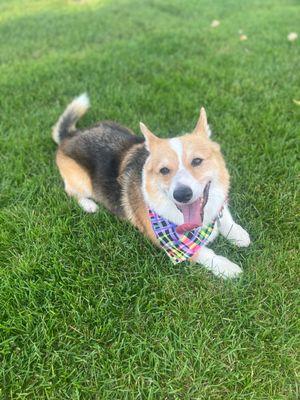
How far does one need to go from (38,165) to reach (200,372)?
253 centimetres

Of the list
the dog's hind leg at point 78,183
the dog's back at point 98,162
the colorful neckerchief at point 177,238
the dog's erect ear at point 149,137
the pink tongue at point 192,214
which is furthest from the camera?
the dog's hind leg at point 78,183

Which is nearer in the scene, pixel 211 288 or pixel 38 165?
pixel 211 288

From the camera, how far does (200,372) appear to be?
6.89 feet

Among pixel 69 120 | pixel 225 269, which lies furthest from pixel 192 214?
pixel 69 120

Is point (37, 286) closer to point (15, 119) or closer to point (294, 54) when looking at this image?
point (15, 119)

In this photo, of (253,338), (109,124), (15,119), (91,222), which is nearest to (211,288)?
(253,338)

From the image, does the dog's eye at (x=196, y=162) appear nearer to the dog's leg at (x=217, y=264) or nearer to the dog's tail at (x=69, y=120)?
the dog's leg at (x=217, y=264)

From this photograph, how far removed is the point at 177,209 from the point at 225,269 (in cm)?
54

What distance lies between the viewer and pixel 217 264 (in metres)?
2.57

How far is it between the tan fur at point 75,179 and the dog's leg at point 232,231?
1.23 metres

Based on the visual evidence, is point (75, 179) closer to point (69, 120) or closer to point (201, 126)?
point (69, 120)

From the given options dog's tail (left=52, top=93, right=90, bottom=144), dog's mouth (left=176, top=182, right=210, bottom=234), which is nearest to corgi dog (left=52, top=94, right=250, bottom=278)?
dog's mouth (left=176, top=182, right=210, bottom=234)

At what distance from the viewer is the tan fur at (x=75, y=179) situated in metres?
3.28

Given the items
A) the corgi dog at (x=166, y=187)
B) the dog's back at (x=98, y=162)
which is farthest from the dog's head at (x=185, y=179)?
the dog's back at (x=98, y=162)
